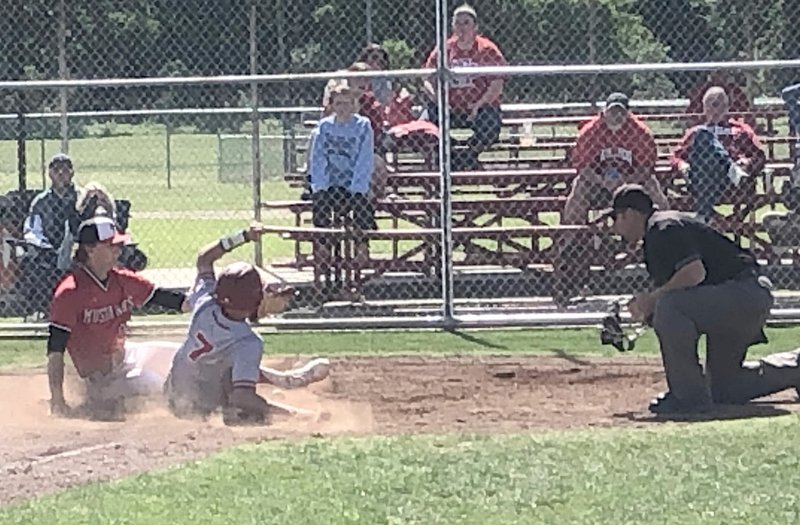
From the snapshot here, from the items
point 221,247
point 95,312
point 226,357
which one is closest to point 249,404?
point 226,357

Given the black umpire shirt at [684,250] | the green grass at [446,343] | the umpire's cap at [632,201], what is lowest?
the green grass at [446,343]

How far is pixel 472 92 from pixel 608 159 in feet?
5.63

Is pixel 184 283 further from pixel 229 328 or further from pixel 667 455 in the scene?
pixel 667 455

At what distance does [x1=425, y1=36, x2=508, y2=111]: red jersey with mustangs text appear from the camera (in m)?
14.9

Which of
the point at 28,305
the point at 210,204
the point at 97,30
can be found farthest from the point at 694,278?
the point at 210,204

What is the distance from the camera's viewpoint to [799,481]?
658 centimetres

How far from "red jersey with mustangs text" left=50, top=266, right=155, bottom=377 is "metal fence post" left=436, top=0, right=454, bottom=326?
392cm

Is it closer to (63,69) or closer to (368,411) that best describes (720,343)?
(368,411)

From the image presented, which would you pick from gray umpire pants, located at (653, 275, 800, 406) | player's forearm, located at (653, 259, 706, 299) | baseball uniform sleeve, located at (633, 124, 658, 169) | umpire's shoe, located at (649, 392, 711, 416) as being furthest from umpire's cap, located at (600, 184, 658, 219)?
baseball uniform sleeve, located at (633, 124, 658, 169)

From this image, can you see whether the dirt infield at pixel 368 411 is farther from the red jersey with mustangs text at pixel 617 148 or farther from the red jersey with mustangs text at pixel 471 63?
the red jersey with mustangs text at pixel 471 63

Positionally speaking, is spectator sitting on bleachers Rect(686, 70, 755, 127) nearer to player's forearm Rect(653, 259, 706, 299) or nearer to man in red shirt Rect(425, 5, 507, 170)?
man in red shirt Rect(425, 5, 507, 170)

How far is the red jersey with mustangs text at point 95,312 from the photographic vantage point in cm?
896

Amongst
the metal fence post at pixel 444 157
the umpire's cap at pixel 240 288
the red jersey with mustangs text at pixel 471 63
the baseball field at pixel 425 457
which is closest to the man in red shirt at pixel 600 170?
the metal fence post at pixel 444 157

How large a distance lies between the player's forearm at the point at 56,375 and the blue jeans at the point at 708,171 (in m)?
6.53
